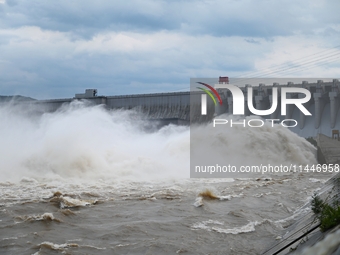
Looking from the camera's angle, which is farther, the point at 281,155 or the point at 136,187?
the point at 281,155

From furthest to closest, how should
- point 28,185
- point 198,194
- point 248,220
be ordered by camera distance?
point 28,185
point 198,194
point 248,220

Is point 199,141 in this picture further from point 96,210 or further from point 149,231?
point 149,231

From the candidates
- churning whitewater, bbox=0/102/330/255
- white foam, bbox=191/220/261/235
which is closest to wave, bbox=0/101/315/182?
churning whitewater, bbox=0/102/330/255

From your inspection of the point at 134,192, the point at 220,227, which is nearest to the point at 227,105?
the point at 134,192

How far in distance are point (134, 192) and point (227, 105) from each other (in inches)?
1566

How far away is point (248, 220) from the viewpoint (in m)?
11.6

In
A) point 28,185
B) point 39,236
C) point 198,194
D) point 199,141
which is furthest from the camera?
point 199,141

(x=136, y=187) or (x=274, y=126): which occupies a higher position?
(x=274, y=126)

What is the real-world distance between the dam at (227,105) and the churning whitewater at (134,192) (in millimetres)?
18764

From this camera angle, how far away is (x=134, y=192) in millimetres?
16094

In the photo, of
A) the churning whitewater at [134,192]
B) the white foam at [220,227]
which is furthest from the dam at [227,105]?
the white foam at [220,227]

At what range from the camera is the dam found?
4722 cm

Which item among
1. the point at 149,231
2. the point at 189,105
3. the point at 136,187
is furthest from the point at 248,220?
the point at 189,105

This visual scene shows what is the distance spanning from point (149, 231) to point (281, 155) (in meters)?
18.8
